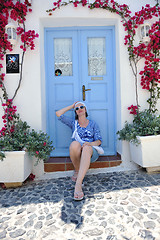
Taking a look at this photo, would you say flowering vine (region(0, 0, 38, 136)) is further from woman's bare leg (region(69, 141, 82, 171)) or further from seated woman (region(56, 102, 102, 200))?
woman's bare leg (region(69, 141, 82, 171))

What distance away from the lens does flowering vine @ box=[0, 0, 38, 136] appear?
2689mm

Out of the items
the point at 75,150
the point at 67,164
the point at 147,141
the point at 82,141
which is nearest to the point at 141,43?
the point at 147,141

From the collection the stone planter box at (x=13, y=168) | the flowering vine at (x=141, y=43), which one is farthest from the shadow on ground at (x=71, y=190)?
the flowering vine at (x=141, y=43)

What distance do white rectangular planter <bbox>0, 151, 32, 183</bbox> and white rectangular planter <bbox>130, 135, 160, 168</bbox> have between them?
1627mm

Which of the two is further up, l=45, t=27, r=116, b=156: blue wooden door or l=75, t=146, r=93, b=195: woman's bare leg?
l=45, t=27, r=116, b=156: blue wooden door

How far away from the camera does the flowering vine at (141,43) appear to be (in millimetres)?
2785

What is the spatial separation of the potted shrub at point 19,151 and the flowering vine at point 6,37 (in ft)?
0.33

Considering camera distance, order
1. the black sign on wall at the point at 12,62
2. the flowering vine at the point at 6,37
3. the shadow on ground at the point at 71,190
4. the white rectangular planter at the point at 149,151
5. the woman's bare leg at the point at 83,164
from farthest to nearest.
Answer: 1. the black sign on wall at the point at 12,62
2. the flowering vine at the point at 6,37
3. the white rectangular planter at the point at 149,151
4. the woman's bare leg at the point at 83,164
5. the shadow on ground at the point at 71,190

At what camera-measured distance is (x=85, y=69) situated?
316 centimetres

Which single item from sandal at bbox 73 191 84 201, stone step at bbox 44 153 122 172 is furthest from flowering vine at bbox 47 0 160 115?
sandal at bbox 73 191 84 201

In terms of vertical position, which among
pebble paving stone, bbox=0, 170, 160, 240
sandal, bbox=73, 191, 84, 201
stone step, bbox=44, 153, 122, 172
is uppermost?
stone step, bbox=44, 153, 122, 172

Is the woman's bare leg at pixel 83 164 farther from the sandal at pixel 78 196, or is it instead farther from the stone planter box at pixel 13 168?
the stone planter box at pixel 13 168

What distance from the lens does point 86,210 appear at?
1.84 metres

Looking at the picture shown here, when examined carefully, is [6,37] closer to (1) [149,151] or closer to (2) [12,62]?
(2) [12,62]
